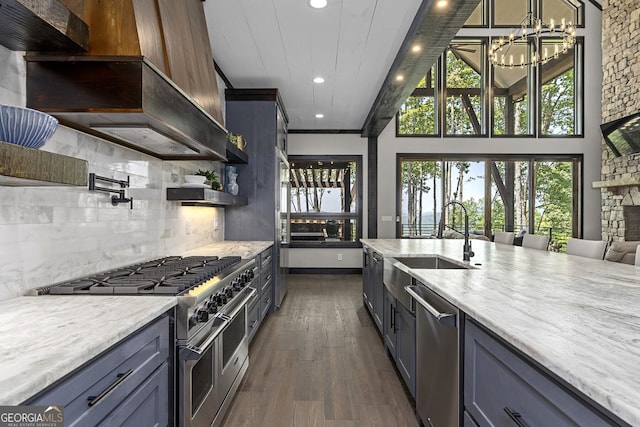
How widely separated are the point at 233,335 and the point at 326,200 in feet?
16.5

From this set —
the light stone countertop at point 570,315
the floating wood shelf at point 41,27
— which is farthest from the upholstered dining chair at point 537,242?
the floating wood shelf at point 41,27

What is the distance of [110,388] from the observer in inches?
38.5

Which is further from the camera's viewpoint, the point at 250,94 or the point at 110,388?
the point at 250,94

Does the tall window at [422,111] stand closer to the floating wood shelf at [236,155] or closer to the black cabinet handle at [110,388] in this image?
the floating wood shelf at [236,155]

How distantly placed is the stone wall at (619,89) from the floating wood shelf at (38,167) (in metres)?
7.59

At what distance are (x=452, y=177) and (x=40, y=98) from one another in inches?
264

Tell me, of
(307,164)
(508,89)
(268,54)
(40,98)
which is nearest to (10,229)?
(40,98)

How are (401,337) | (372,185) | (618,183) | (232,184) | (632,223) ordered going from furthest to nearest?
(372,185)
(632,223)
(618,183)
(232,184)
(401,337)

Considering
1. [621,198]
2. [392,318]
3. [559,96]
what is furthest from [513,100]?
[392,318]

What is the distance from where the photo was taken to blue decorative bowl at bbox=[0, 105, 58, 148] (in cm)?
98

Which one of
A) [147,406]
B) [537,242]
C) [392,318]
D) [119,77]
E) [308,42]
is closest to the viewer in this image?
[147,406]

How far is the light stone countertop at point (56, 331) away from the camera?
2.40ft

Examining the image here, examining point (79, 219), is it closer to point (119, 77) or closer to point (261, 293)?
point (119, 77)

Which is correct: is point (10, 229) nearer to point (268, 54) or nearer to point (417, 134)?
point (268, 54)
